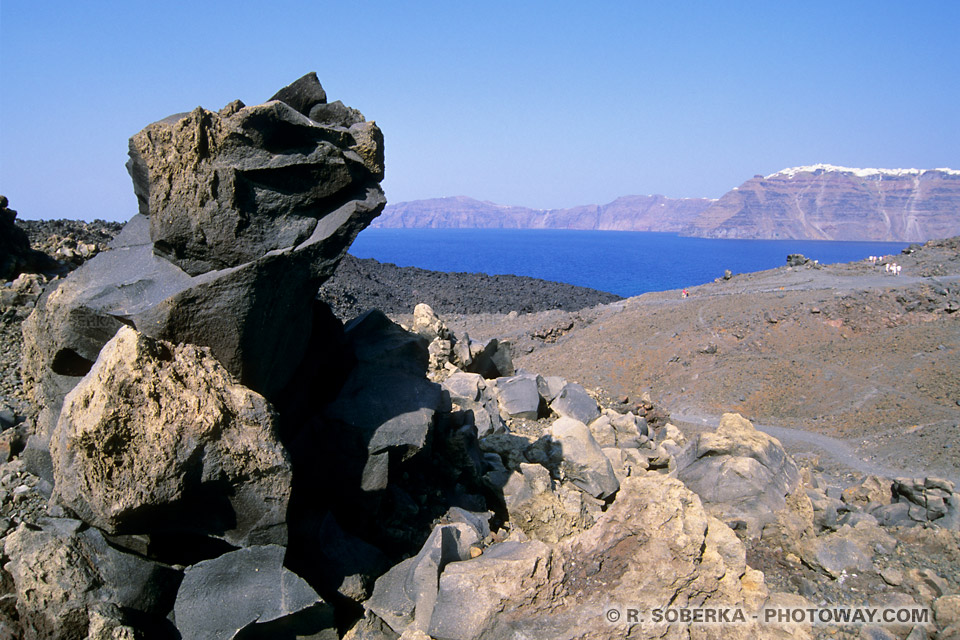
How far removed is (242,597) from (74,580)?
107 centimetres

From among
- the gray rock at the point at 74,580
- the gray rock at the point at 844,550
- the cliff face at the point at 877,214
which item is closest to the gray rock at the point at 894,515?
the gray rock at the point at 844,550

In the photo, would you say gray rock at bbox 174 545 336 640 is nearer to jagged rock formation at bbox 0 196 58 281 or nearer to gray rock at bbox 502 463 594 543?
gray rock at bbox 502 463 594 543

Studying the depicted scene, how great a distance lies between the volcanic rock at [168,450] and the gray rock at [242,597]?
158 millimetres

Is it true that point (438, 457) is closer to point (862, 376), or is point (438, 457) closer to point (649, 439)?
point (649, 439)

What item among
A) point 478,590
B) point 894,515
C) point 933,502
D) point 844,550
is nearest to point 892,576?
point 844,550

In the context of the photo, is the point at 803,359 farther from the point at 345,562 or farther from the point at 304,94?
the point at 304,94

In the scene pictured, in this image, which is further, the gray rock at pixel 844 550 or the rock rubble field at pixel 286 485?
the gray rock at pixel 844 550

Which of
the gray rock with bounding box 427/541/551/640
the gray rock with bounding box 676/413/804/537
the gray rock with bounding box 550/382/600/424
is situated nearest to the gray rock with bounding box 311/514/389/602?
the gray rock with bounding box 427/541/551/640

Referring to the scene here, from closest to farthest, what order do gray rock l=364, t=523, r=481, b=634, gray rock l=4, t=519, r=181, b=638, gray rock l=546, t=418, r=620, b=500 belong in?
gray rock l=4, t=519, r=181, b=638, gray rock l=364, t=523, r=481, b=634, gray rock l=546, t=418, r=620, b=500

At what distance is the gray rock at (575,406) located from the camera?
388 inches

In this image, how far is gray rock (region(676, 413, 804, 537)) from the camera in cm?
743

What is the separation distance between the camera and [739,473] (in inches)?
304

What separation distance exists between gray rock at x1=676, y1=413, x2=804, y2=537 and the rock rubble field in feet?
2.31

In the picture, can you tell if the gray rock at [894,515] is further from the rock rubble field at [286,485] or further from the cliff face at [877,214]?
the cliff face at [877,214]
